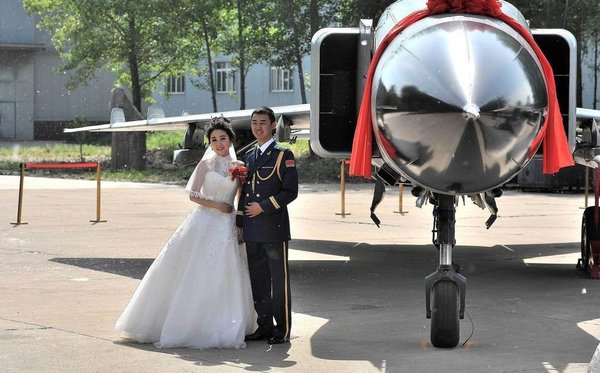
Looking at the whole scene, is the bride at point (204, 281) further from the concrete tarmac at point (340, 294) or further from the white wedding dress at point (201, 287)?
the concrete tarmac at point (340, 294)

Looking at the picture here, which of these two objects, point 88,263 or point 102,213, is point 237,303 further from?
point 102,213

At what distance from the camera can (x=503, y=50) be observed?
799 centimetres

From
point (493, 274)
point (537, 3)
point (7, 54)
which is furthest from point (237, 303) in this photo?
point (7, 54)

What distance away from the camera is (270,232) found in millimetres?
8719

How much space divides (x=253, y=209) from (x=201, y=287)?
0.71 meters

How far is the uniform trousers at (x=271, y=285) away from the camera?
338 inches

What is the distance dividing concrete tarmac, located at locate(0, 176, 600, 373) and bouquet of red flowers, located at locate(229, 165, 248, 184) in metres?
1.28

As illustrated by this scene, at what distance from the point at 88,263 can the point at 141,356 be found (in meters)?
5.65

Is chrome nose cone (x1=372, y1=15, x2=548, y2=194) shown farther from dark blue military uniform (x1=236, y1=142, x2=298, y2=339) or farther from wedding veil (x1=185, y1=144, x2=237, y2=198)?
wedding veil (x1=185, y1=144, x2=237, y2=198)

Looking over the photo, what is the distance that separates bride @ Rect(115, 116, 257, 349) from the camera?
27.8ft

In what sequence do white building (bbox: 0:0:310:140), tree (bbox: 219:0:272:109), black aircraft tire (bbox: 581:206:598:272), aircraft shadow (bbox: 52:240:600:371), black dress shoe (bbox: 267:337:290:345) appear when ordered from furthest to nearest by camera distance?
white building (bbox: 0:0:310:140) < tree (bbox: 219:0:272:109) < black aircraft tire (bbox: 581:206:598:272) < black dress shoe (bbox: 267:337:290:345) < aircraft shadow (bbox: 52:240:600:371)

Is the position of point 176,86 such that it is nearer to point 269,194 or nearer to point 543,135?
point 269,194

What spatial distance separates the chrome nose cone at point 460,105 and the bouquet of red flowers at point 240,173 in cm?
116

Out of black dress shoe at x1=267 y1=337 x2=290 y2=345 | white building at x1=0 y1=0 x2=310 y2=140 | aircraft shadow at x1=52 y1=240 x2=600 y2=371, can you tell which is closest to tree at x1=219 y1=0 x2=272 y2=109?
white building at x1=0 y1=0 x2=310 y2=140
